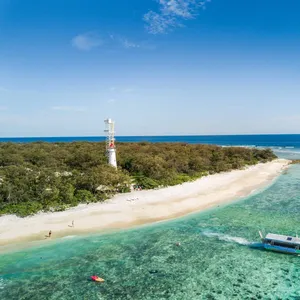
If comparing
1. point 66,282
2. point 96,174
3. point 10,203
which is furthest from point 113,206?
point 66,282

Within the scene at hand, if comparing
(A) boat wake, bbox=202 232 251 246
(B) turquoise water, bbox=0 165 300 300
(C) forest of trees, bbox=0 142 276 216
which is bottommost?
(B) turquoise water, bbox=0 165 300 300

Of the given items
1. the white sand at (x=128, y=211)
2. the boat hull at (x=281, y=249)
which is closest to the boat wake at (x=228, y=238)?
the boat hull at (x=281, y=249)

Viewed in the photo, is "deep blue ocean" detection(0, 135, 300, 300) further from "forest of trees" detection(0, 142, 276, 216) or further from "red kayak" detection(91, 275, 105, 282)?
"forest of trees" detection(0, 142, 276, 216)

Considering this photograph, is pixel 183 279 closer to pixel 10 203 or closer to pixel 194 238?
pixel 194 238

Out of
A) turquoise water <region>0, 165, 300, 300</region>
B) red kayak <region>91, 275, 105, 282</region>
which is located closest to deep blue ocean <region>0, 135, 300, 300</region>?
turquoise water <region>0, 165, 300, 300</region>

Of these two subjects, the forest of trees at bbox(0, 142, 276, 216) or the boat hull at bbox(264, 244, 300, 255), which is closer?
the boat hull at bbox(264, 244, 300, 255)

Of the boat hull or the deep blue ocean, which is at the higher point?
the boat hull
